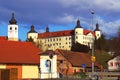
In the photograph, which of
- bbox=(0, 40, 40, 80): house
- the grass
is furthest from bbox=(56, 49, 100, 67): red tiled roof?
the grass

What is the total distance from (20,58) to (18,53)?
2.26 m

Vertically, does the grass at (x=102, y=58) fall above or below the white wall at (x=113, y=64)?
above

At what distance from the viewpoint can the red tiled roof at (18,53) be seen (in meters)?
65.8

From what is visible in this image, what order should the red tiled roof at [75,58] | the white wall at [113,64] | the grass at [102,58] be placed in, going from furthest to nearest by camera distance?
1. the grass at [102,58]
2. the white wall at [113,64]
3. the red tiled roof at [75,58]

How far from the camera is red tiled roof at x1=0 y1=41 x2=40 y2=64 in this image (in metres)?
65.8

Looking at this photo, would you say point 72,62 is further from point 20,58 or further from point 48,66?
point 48,66

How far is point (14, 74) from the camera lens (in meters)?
45.4

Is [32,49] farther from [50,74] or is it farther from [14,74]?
[14,74]

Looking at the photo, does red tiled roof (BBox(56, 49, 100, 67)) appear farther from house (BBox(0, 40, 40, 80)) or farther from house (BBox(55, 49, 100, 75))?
A: house (BBox(0, 40, 40, 80))

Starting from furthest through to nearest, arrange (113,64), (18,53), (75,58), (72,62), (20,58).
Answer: (113,64) < (75,58) < (72,62) < (18,53) < (20,58)

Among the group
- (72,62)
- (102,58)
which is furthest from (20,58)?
(102,58)

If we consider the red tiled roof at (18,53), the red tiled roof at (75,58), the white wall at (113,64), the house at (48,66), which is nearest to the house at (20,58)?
the red tiled roof at (18,53)

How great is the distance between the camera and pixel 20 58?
67.4 m

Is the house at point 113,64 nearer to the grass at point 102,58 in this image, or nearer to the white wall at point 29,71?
the grass at point 102,58
